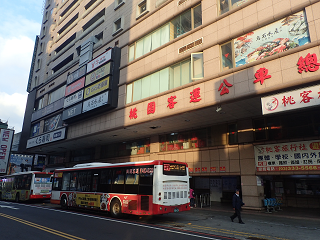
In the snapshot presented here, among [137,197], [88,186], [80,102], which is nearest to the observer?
[137,197]

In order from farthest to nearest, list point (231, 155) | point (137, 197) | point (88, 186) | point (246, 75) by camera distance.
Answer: point (231, 155), point (88, 186), point (246, 75), point (137, 197)

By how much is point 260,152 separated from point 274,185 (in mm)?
3860

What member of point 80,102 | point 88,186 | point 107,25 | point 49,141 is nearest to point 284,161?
point 88,186

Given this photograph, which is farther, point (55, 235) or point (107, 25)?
point (107, 25)

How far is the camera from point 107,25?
91.2 ft

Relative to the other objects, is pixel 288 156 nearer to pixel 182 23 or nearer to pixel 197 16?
pixel 197 16

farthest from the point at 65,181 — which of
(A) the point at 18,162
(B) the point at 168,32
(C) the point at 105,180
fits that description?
(A) the point at 18,162

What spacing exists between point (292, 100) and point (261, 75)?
2516 millimetres

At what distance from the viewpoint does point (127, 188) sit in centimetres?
1262

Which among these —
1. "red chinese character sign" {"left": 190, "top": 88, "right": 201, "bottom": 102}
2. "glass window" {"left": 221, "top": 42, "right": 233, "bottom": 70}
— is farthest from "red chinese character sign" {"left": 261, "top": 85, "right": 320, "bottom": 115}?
"red chinese character sign" {"left": 190, "top": 88, "right": 201, "bottom": 102}

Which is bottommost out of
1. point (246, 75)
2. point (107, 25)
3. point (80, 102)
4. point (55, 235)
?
point (55, 235)

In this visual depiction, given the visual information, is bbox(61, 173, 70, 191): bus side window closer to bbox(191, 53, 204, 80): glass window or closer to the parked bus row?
the parked bus row

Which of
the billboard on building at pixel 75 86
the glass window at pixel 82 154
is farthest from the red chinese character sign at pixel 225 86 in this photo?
the glass window at pixel 82 154

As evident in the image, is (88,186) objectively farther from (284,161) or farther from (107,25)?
(107,25)
